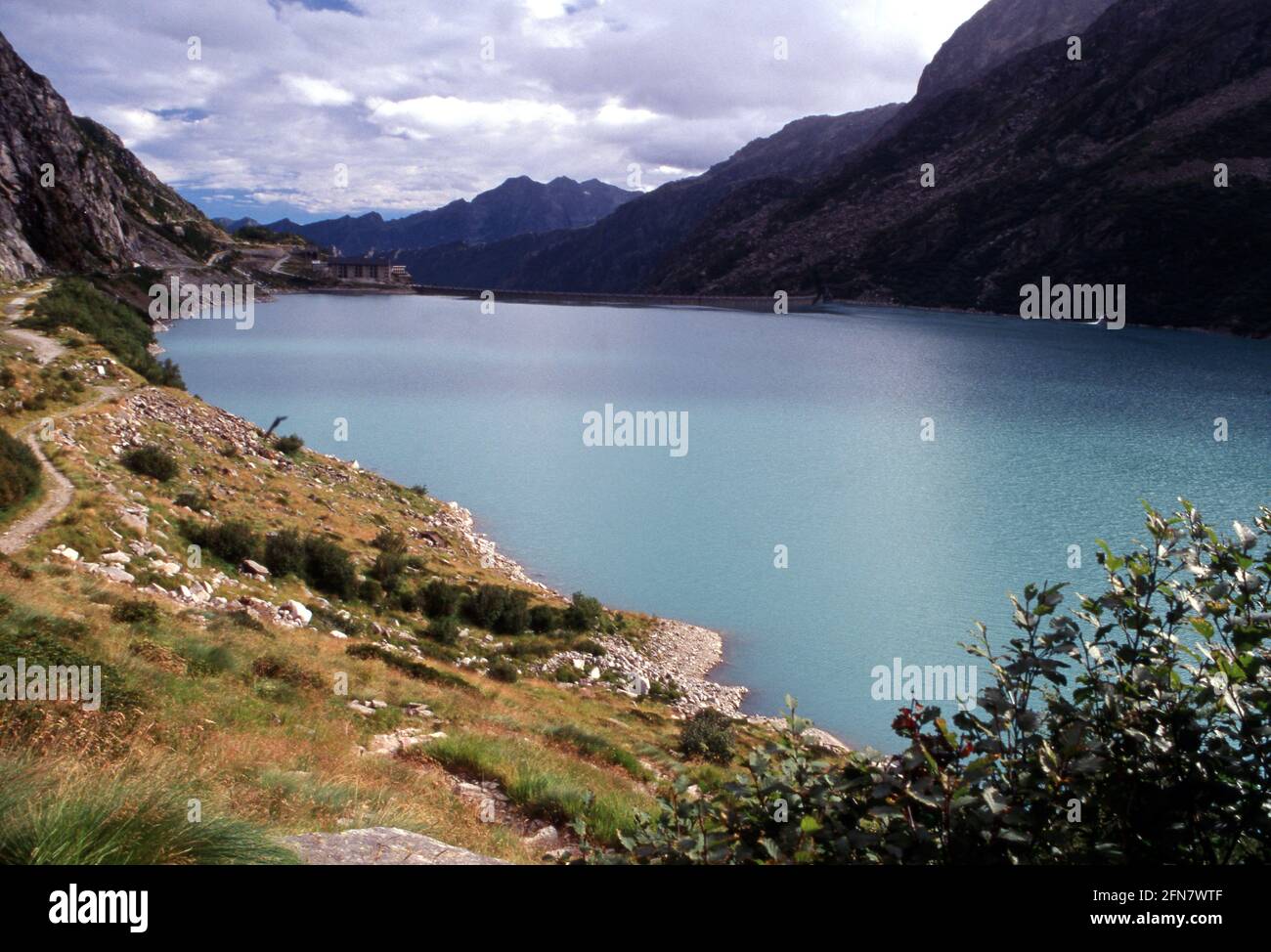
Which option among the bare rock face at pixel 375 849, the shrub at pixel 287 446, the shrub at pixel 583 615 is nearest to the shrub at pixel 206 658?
the bare rock face at pixel 375 849

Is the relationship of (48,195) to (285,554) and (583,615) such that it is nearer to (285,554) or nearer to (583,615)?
(285,554)

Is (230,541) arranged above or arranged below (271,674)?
above

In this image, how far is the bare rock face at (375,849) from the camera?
3.69 metres

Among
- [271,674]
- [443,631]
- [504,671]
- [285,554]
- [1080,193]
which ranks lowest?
[504,671]

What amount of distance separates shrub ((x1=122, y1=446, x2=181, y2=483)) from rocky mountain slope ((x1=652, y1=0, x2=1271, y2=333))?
4351 inches

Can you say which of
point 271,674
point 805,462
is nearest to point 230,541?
point 271,674

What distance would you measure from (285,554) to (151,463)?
16.6 ft

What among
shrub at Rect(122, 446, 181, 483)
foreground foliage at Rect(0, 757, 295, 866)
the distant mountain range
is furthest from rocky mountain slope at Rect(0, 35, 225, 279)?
the distant mountain range

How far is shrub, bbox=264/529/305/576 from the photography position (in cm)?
1719

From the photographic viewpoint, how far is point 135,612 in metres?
10.1

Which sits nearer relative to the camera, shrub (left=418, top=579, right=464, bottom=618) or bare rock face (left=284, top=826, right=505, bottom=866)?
bare rock face (left=284, top=826, right=505, bottom=866)

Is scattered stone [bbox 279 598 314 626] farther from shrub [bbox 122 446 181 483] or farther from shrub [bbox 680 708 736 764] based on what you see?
shrub [bbox 680 708 736 764]

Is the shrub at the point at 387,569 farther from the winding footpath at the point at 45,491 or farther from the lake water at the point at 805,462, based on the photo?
the winding footpath at the point at 45,491

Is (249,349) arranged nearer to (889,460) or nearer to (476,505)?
(476,505)
